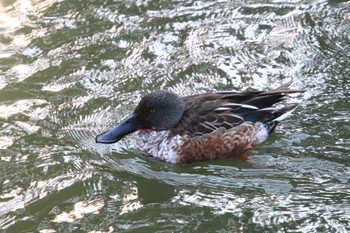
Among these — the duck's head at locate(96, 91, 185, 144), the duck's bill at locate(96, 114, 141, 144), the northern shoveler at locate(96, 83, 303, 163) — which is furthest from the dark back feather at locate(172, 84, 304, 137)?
the duck's bill at locate(96, 114, 141, 144)

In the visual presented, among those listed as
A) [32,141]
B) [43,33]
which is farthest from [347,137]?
[43,33]

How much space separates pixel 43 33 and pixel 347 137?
5.11 m

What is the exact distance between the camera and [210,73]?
9805mm

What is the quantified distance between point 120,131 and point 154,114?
1.49 feet

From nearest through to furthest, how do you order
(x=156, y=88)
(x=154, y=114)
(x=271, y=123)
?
1. (x=154, y=114)
2. (x=271, y=123)
3. (x=156, y=88)

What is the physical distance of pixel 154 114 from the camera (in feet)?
27.6

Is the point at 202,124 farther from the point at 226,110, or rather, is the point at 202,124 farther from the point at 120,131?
the point at 120,131

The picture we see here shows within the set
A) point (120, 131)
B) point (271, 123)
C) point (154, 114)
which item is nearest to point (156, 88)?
point (154, 114)

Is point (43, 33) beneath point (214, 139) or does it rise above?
above

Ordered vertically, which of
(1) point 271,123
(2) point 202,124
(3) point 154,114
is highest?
(3) point 154,114

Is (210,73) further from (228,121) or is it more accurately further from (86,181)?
(86,181)

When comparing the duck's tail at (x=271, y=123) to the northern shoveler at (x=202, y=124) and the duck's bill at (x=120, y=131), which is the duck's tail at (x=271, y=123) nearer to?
the northern shoveler at (x=202, y=124)

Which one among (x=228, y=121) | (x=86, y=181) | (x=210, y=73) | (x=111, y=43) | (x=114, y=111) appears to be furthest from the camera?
(x=111, y=43)

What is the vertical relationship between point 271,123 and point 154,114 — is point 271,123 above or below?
below
